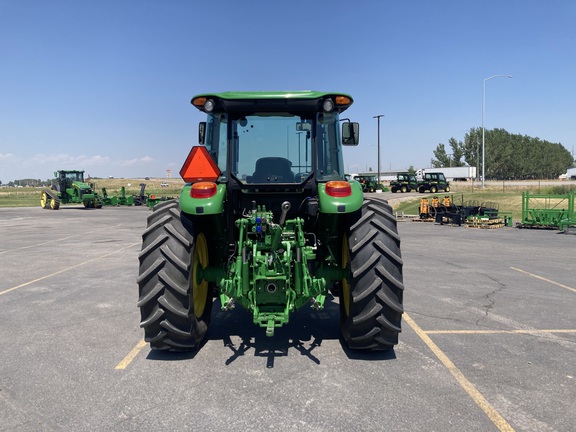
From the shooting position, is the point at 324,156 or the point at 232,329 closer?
the point at 324,156

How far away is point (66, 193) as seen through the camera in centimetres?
3341

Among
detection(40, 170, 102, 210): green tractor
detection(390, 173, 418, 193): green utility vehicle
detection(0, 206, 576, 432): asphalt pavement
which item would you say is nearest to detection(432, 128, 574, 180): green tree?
detection(390, 173, 418, 193): green utility vehicle

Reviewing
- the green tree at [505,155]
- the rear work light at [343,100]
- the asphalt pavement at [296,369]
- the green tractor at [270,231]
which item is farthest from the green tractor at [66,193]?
the green tree at [505,155]

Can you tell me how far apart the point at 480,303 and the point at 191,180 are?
4.93 metres

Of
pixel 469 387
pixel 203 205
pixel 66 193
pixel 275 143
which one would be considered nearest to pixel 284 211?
pixel 203 205

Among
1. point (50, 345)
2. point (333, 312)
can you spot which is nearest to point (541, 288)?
point (333, 312)

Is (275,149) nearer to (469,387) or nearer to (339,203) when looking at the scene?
A: (339,203)

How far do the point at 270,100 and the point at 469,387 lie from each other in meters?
3.44

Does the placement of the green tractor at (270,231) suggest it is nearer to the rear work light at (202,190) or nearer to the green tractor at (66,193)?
the rear work light at (202,190)

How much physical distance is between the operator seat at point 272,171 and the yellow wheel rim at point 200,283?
98cm

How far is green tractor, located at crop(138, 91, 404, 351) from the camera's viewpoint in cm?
410

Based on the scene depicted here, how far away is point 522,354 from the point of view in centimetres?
436

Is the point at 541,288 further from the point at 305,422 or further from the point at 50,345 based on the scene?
the point at 50,345

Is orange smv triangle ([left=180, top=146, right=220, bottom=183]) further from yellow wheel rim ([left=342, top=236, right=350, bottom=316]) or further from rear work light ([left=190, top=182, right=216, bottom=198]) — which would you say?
yellow wheel rim ([left=342, top=236, right=350, bottom=316])
